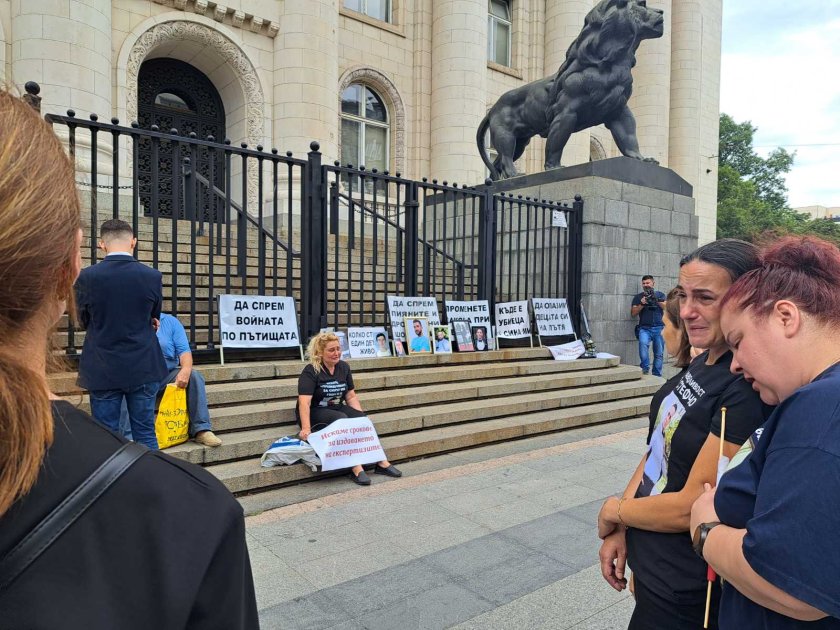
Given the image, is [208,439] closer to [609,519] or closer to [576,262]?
[609,519]

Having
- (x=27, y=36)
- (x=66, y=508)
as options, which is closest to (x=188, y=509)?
(x=66, y=508)

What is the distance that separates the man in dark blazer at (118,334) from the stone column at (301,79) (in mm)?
9640

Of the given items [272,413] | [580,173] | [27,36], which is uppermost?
[27,36]

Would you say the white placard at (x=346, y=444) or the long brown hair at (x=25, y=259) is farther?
the white placard at (x=346, y=444)

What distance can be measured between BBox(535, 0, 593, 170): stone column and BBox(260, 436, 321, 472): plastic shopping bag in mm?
15846

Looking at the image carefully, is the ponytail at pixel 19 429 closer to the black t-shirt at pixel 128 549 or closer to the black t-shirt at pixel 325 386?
the black t-shirt at pixel 128 549

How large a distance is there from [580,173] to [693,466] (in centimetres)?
972

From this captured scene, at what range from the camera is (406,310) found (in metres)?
7.84

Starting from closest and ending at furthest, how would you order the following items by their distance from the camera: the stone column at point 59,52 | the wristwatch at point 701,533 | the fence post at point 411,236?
the wristwatch at point 701,533
the fence post at point 411,236
the stone column at point 59,52

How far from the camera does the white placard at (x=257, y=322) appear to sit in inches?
244

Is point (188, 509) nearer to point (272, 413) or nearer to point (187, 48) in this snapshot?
point (272, 413)

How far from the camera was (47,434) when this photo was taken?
27.2 inches

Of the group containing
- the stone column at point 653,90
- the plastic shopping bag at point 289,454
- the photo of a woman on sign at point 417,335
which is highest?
the stone column at point 653,90

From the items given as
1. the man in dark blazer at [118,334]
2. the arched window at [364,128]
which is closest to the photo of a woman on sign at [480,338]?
the man in dark blazer at [118,334]
